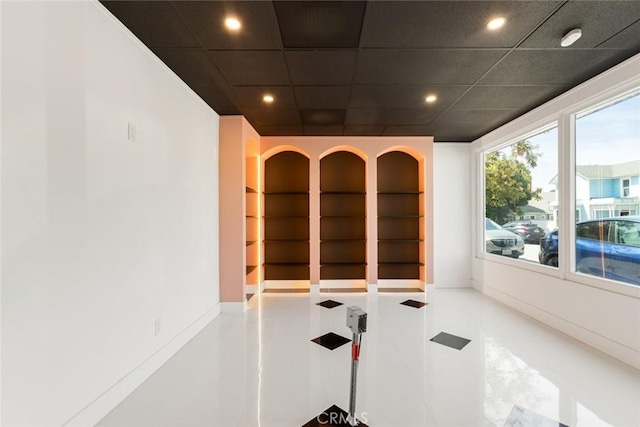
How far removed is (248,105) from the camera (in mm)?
3061

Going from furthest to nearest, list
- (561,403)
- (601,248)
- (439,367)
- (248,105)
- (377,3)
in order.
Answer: (248,105)
(601,248)
(439,367)
(561,403)
(377,3)

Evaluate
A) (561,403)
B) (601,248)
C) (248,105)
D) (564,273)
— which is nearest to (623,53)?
(601,248)

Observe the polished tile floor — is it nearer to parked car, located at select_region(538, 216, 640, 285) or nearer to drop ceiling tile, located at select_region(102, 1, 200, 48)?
parked car, located at select_region(538, 216, 640, 285)

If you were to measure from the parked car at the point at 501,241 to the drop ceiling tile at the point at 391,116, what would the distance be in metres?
1.99

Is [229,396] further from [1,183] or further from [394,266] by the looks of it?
[394,266]

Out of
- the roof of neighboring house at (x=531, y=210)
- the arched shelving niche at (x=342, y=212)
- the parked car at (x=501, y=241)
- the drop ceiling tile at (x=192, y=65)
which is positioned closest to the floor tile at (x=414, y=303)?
the arched shelving niche at (x=342, y=212)

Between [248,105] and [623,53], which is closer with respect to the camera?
[623,53]

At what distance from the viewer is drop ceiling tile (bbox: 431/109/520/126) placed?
3.30 metres

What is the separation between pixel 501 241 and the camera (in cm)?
402

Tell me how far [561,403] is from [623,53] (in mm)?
2678

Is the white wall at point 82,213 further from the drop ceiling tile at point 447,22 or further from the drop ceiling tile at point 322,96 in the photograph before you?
the drop ceiling tile at point 447,22

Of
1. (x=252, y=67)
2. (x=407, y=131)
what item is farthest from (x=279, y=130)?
(x=407, y=131)

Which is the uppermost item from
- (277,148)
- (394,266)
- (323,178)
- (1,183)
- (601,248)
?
(277,148)

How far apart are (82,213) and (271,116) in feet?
7.79
